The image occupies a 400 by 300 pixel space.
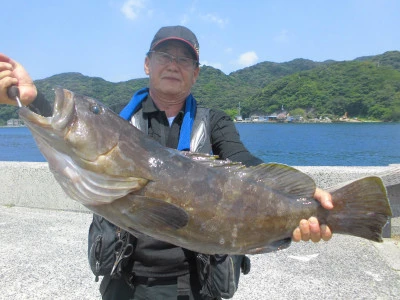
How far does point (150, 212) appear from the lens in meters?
2.13

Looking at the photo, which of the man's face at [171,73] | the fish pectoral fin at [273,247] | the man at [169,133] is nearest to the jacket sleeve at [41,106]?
the man at [169,133]

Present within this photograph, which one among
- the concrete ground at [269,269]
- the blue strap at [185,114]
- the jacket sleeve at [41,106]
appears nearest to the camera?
the jacket sleeve at [41,106]

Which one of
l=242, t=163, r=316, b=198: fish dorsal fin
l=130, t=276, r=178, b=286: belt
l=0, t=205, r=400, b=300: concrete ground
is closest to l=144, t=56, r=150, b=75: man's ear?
l=242, t=163, r=316, b=198: fish dorsal fin

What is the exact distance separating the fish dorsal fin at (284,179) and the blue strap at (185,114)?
0.50 meters

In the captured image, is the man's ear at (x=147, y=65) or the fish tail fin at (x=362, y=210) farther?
the man's ear at (x=147, y=65)

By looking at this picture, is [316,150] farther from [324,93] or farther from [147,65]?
[324,93]

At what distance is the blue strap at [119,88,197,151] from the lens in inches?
105

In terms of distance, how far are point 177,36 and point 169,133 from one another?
0.69 metres

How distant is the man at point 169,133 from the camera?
255 cm

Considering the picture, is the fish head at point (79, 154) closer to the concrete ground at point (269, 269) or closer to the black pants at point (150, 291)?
the black pants at point (150, 291)

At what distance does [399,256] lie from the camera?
16.8ft

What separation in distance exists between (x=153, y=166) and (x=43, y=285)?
10.1 feet

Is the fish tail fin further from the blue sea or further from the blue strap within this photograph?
→ the blue sea

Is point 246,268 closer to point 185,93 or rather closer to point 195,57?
point 185,93
